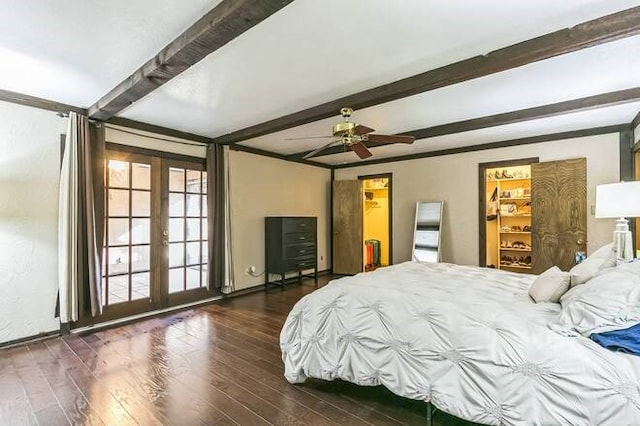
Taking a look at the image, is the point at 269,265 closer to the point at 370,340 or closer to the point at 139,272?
the point at 139,272

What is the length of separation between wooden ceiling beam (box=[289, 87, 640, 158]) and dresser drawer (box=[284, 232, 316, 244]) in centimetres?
246

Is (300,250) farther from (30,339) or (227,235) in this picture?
(30,339)

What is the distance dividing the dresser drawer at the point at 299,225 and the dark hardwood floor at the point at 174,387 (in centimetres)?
229

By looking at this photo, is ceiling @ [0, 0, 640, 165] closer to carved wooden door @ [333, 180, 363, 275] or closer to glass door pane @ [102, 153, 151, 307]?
glass door pane @ [102, 153, 151, 307]

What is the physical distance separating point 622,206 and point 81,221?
17.8 feet

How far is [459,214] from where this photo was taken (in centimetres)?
555

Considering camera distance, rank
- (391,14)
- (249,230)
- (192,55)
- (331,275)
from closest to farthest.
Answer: (391,14) < (192,55) < (249,230) < (331,275)

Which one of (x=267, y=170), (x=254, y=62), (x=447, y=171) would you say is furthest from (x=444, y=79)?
(x=267, y=170)

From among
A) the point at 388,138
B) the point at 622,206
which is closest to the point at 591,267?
the point at 622,206

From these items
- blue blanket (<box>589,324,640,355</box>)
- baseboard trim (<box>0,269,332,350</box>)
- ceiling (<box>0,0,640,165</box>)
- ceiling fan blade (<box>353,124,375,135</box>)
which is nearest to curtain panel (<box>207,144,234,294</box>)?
baseboard trim (<box>0,269,332,350</box>)

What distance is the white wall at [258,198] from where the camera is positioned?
5258mm

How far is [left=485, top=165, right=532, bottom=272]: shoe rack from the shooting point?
6.07 meters

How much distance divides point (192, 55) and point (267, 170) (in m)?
3.68

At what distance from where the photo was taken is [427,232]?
571 centimetres
